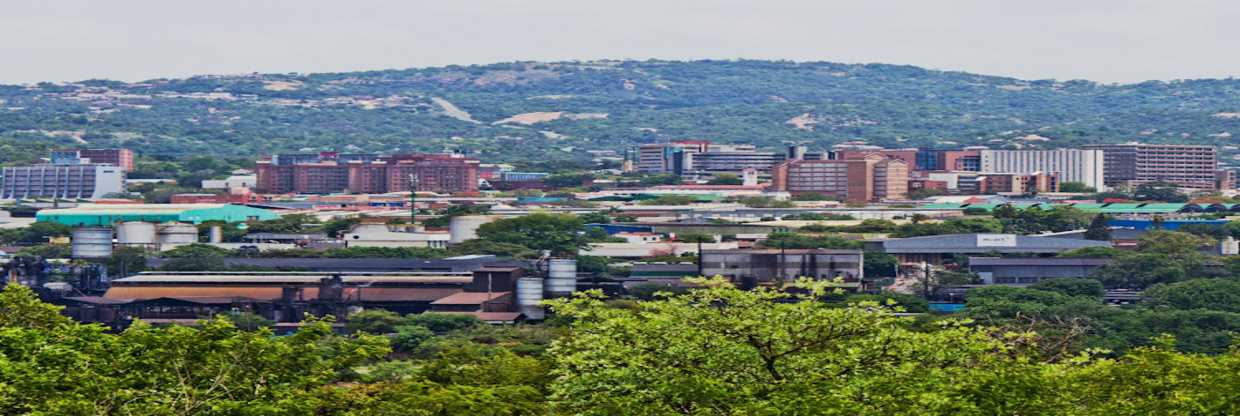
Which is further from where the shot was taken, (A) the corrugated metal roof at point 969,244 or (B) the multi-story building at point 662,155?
(B) the multi-story building at point 662,155

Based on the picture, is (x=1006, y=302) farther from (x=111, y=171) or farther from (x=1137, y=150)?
(x=1137, y=150)

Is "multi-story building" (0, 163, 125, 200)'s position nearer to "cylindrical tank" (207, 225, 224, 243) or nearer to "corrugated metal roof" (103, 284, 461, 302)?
"cylindrical tank" (207, 225, 224, 243)

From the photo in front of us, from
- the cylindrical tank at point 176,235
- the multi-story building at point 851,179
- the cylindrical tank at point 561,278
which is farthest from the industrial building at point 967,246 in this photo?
the multi-story building at point 851,179

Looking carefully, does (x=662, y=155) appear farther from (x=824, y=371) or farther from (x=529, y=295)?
(x=824, y=371)

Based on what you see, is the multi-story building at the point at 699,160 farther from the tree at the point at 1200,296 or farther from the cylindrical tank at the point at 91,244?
the tree at the point at 1200,296

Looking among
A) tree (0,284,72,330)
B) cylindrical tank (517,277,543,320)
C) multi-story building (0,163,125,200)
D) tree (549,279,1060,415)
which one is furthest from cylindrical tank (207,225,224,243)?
tree (549,279,1060,415)

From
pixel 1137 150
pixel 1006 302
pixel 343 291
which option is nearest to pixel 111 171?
pixel 1137 150

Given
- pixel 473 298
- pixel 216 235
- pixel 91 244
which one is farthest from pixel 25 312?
pixel 216 235
